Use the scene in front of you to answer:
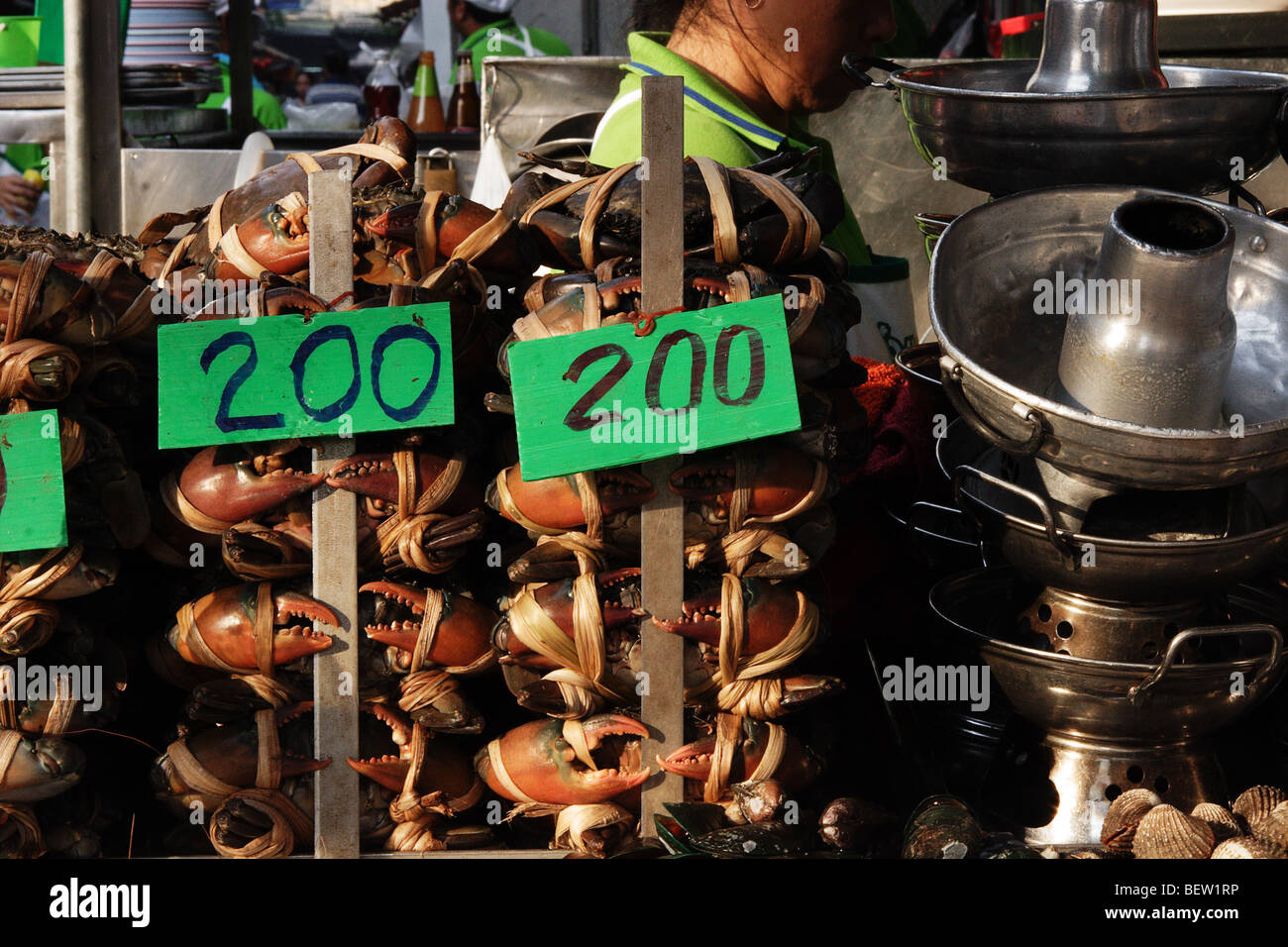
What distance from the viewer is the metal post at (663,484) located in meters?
1.42

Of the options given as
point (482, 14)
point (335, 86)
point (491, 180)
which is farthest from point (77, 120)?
point (335, 86)

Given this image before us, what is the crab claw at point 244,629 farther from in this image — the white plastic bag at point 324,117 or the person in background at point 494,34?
the white plastic bag at point 324,117

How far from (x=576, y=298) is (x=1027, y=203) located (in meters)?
0.60

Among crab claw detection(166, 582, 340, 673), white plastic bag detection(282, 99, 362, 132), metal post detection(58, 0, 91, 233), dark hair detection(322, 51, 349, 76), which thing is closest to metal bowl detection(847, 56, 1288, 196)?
crab claw detection(166, 582, 340, 673)

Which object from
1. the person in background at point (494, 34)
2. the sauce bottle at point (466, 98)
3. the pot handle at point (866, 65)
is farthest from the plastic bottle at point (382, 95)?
the pot handle at point (866, 65)

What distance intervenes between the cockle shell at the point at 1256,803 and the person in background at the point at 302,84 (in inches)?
253

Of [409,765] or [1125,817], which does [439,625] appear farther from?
[1125,817]

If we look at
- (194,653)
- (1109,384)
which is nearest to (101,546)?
(194,653)

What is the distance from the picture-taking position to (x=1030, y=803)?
1.59 metres

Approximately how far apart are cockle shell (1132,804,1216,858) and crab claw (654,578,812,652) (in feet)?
1.41

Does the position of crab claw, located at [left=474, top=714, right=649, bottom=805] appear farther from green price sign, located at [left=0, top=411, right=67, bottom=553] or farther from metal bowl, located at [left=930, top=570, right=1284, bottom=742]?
green price sign, located at [left=0, top=411, right=67, bottom=553]

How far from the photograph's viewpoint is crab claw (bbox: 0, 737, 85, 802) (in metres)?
1.43

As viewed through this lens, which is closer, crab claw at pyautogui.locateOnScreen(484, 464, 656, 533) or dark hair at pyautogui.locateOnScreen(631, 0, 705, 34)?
crab claw at pyautogui.locateOnScreen(484, 464, 656, 533)

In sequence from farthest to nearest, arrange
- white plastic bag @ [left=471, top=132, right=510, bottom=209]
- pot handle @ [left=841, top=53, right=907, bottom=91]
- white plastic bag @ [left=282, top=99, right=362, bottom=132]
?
white plastic bag @ [left=282, top=99, right=362, bottom=132] → white plastic bag @ [left=471, top=132, right=510, bottom=209] → pot handle @ [left=841, top=53, right=907, bottom=91]
